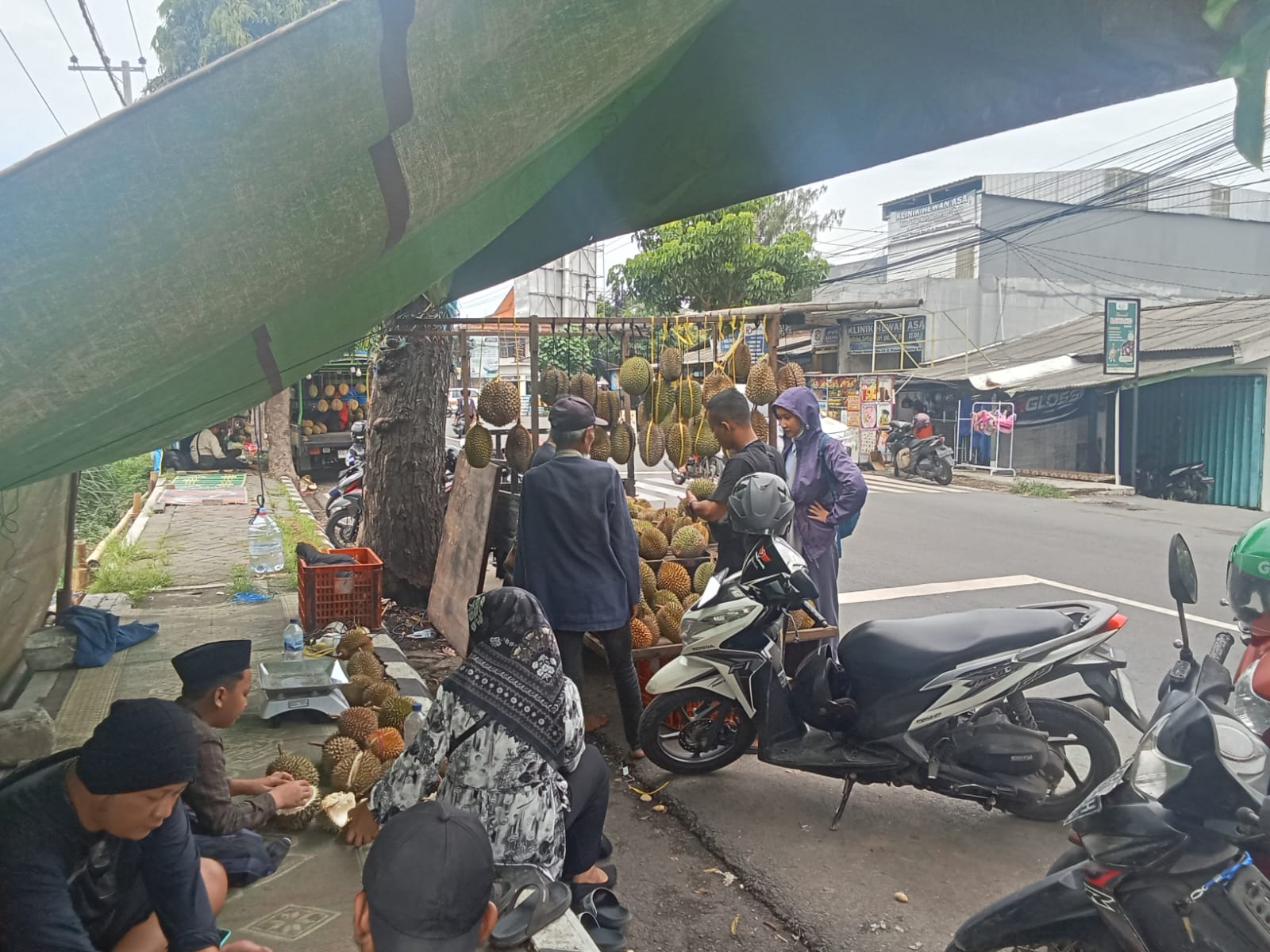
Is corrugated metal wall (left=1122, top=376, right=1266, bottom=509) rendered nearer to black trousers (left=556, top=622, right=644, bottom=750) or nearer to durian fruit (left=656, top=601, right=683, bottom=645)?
durian fruit (left=656, top=601, right=683, bottom=645)

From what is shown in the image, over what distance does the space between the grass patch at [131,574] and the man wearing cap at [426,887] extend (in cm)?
554

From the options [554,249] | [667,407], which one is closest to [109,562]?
[667,407]

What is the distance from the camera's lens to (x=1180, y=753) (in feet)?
5.44

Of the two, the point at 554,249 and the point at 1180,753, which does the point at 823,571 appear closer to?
the point at 554,249

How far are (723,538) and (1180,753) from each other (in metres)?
2.84

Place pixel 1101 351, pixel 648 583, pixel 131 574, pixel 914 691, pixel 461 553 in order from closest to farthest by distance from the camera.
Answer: pixel 914 691, pixel 648 583, pixel 461 553, pixel 131 574, pixel 1101 351

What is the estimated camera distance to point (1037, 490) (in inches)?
565

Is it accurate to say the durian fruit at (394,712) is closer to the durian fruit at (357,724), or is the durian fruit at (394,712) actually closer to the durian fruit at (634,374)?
the durian fruit at (357,724)

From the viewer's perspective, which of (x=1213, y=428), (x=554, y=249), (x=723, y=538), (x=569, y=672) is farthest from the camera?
(x=1213, y=428)

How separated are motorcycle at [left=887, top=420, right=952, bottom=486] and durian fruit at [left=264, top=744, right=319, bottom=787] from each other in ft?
47.0

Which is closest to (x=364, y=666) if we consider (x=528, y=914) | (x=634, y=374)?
(x=528, y=914)

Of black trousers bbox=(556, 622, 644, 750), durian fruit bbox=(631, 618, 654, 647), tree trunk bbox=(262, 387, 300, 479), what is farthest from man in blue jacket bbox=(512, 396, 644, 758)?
tree trunk bbox=(262, 387, 300, 479)

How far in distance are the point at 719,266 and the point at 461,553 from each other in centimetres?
1436

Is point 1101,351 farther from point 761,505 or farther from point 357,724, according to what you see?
point 357,724
